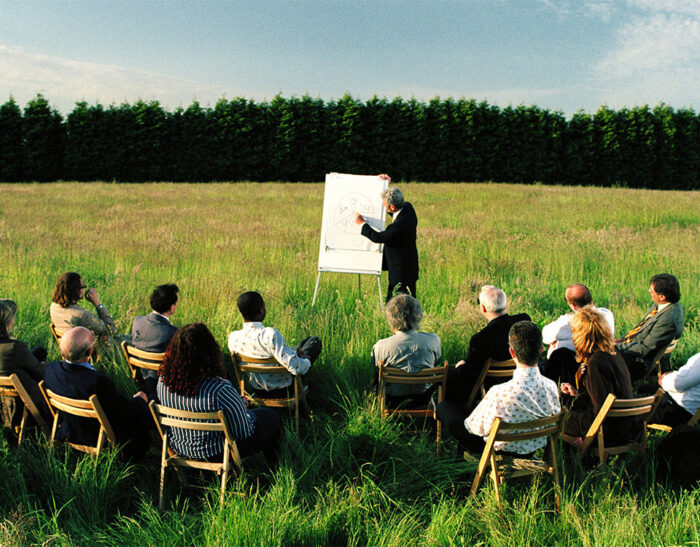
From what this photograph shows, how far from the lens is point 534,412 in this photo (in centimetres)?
336

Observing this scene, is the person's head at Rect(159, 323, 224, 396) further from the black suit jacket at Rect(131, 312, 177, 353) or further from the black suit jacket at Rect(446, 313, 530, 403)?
the black suit jacket at Rect(446, 313, 530, 403)

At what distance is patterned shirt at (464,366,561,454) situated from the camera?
333cm

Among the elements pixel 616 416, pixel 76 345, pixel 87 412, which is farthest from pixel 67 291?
pixel 616 416

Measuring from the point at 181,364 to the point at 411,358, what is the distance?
1.91m

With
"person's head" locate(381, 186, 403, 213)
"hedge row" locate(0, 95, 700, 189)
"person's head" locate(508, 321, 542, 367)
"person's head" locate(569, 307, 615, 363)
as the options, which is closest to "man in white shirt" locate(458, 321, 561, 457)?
"person's head" locate(508, 321, 542, 367)

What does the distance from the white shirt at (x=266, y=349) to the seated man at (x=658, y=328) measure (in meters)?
3.41

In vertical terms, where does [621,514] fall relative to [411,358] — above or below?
below

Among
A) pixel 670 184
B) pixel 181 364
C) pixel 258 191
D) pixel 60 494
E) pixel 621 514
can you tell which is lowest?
pixel 60 494

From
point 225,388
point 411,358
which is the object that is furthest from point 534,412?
point 225,388

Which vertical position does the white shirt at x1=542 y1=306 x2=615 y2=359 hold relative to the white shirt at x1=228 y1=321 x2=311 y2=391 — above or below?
above

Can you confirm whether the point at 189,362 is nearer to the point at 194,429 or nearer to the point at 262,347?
the point at 194,429

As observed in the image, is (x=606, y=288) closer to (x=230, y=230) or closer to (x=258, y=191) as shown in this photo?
(x=230, y=230)

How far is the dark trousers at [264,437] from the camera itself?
3.67 metres

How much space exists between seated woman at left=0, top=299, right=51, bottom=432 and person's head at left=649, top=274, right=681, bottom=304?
578 centimetres
